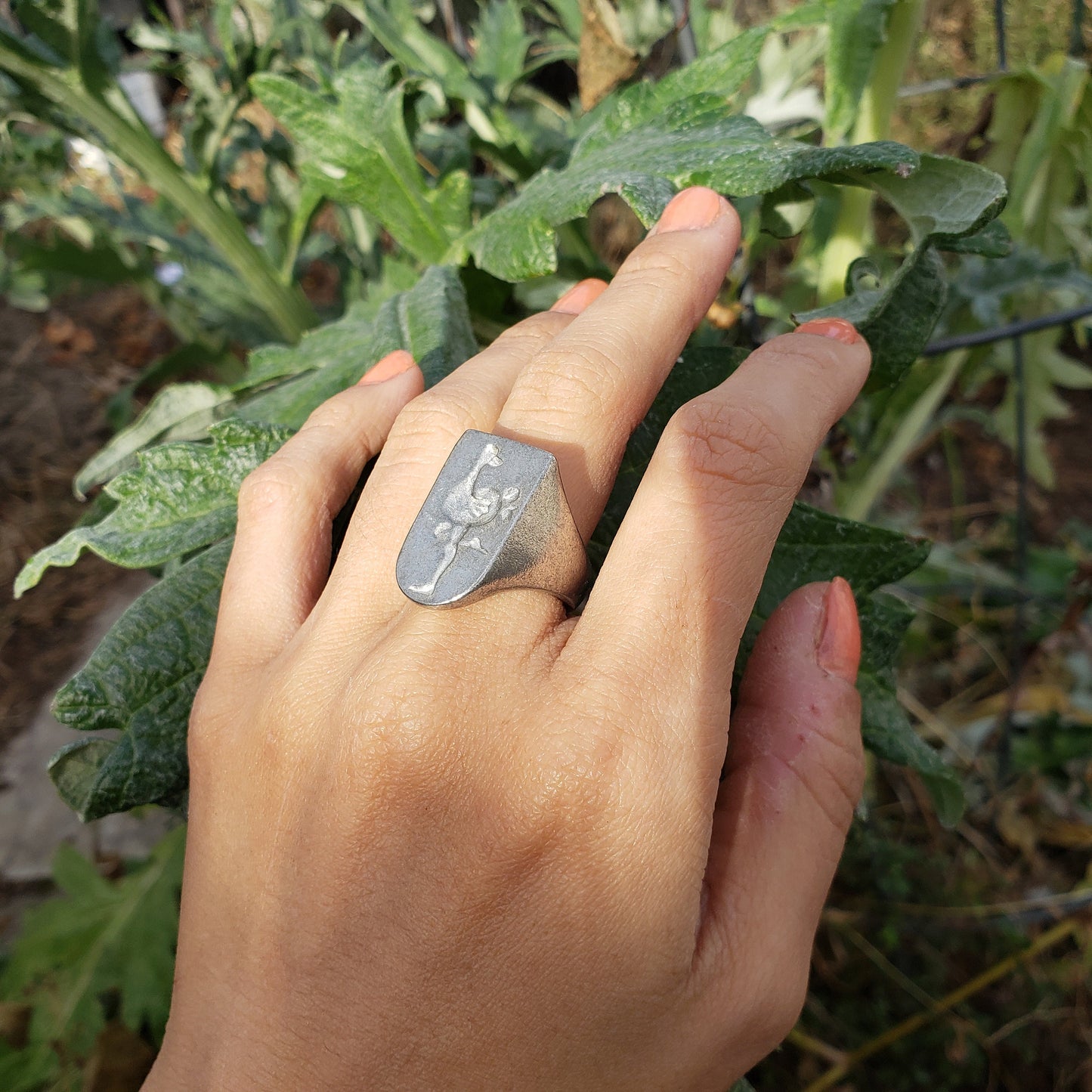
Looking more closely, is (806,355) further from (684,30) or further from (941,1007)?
(941,1007)

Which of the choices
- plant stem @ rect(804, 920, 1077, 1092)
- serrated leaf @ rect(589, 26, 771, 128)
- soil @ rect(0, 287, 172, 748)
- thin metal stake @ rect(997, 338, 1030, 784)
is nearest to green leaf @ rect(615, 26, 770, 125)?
serrated leaf @ rect(589, 26, 771, 128)

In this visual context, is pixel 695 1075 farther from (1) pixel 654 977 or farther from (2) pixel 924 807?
(2) pixel 924 807

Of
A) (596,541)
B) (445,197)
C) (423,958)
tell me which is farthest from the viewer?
(445,197)

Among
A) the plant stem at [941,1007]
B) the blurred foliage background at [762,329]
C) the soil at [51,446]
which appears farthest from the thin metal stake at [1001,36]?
the soil at [51,446]

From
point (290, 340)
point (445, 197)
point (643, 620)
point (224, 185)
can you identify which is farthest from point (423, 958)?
point (224, 185)

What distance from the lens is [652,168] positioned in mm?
681

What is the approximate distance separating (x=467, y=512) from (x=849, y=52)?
24.0 inches

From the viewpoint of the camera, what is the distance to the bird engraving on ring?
509 mm

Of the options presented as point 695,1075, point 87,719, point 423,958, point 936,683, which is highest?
point 87,719

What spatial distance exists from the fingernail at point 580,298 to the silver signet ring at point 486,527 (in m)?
0.24

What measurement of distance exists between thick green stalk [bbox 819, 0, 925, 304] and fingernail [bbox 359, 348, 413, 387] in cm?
49

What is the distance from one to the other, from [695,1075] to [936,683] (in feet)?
5.61

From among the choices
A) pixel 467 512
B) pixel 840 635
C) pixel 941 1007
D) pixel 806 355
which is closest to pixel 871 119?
pixel 806 355

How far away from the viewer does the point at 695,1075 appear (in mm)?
541
